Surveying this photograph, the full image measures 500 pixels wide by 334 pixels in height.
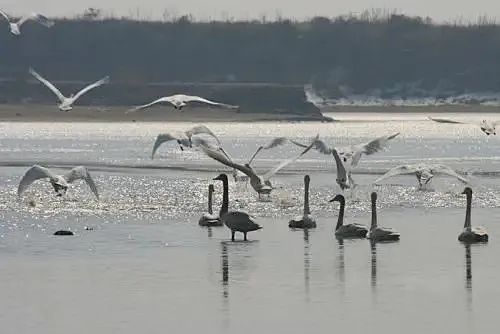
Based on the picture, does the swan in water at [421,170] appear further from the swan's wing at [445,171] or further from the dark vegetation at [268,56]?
the dark vegetation at [268,56]

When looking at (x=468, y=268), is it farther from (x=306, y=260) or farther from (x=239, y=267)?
(x=239, y=267)

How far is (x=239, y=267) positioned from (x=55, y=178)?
1032 centimetres

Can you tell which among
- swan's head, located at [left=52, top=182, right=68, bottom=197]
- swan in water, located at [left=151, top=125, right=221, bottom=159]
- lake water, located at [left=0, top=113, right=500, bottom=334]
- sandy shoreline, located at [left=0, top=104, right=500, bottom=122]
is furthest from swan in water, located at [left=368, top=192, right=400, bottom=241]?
sandy shoreline, located at [left=0, top=104, right=500, bottom=122]

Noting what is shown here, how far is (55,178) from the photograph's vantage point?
3100 centimetres

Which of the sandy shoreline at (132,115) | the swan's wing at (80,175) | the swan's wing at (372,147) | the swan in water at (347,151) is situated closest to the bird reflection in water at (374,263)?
the swan in water at (347,151)

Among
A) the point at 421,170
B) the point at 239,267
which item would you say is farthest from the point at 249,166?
the point at 239,267

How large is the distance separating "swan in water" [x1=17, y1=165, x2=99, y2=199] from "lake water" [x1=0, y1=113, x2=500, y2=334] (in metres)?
0.37

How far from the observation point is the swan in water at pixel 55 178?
30609 mm

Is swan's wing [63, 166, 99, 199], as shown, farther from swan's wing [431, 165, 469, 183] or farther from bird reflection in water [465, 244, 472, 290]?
bird reflection in water [465, 244, 472, 290]

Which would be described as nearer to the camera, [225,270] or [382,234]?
[225,270]

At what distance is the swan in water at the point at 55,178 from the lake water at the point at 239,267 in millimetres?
365

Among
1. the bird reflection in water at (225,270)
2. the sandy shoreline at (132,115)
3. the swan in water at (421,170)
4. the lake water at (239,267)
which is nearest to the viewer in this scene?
the lake water at (239,267)

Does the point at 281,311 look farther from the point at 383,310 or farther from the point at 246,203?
the point at 246,203

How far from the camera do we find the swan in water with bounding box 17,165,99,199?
30.6m
